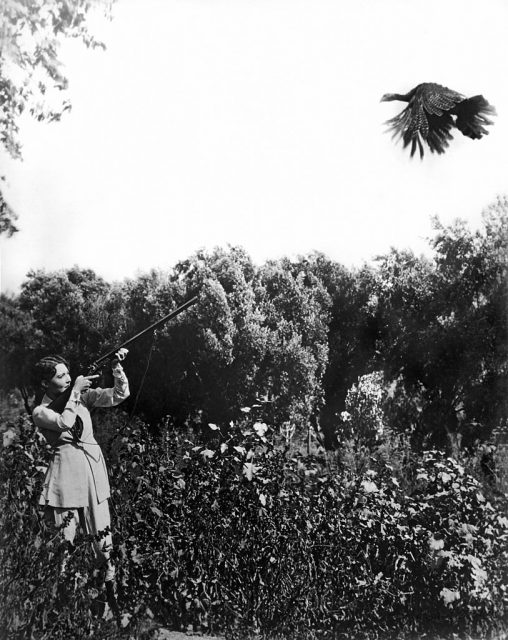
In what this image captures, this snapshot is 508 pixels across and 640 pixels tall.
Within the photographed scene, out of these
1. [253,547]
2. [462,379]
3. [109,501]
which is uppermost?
[462,379]

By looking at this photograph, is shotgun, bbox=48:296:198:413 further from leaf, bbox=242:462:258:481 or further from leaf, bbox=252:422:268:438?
leaf, bbox=242:462:258:481

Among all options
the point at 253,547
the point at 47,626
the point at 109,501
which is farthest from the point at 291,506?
the point at 47,626

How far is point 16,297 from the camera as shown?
4016mm

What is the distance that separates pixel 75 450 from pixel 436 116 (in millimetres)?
3003

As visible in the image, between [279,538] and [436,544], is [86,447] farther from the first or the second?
[436,544]

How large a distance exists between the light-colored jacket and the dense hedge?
169mm

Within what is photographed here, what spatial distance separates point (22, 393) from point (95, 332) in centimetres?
56

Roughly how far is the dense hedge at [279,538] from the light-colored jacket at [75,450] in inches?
6.7

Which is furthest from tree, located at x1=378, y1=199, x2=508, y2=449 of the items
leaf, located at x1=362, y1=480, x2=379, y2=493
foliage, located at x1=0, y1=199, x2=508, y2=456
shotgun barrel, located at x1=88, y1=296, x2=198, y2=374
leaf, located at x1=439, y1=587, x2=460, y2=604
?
shotgun barrel, located at x1=88, y1=296, x2=198, y2=374

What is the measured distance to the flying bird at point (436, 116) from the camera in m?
4.27

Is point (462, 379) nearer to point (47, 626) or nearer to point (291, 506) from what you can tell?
point (291, 506)

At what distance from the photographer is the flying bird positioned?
168 inches

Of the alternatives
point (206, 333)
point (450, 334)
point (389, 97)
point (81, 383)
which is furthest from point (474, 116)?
point (81, 383)

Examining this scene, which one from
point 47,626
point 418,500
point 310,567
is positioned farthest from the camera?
point 418,500
